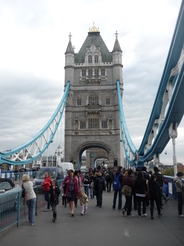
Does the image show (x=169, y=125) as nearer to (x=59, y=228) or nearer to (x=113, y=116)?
(x=59, y=228)

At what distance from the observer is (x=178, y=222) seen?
6.86m

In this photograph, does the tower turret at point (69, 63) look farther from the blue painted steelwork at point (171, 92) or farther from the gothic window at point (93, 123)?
the blue painted steelwork at point (171, 92)

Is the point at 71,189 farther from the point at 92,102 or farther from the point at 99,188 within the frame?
the point at 92,102

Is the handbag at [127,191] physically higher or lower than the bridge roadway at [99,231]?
higher

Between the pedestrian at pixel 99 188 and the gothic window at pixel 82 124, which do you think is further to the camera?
the gothic window at pixel 82 124

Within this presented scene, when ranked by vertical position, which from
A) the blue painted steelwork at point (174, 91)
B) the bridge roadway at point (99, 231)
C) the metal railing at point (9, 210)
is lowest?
the bridge roadway at point (99, 231)

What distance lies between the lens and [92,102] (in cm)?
4388

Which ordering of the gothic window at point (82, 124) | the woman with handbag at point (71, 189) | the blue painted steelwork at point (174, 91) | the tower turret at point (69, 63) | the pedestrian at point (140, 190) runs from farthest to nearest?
1. the tower turret at point (69, 63)
2. the gothic window at point (82, 124)
3. the blue painted steelwork at point (174, 91)
4. the woman with handbag at point (71, 189)
5. the pedestrian at point (140, 190)

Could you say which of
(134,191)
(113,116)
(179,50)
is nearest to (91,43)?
(113,116)

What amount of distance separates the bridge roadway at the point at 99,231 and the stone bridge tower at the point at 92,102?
33.1m

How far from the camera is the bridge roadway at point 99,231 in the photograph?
5133 millimetres

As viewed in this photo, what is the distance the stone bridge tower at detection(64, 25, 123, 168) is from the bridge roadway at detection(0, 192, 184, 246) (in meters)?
33.1

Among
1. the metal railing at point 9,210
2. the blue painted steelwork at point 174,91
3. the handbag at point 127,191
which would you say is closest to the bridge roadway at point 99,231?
the metal railing at point 9,210

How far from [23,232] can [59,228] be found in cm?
86
